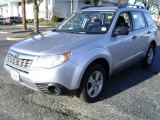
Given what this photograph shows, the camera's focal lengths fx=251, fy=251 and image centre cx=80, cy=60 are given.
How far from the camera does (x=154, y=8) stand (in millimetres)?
61312

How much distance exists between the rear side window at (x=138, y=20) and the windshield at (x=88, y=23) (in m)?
0.92

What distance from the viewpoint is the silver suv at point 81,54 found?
4047 millimetres

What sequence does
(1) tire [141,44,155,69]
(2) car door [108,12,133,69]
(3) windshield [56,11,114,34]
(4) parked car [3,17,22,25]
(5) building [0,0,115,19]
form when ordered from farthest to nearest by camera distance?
(5) building [0,0,115,19] < (4) parked car [3,17,22,25] < (1) tire [141,44,155,69] < (3) windshield [56,11,114,34] < (2) car door [108,12,133,69]

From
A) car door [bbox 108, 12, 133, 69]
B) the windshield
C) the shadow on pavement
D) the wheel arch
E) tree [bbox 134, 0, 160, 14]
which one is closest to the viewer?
the wheel arch

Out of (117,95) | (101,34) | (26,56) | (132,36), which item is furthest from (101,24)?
(26,56)

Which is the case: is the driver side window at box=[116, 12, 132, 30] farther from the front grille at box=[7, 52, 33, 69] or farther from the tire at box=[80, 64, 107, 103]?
the front grille at box=[7, 52, 33, 69]

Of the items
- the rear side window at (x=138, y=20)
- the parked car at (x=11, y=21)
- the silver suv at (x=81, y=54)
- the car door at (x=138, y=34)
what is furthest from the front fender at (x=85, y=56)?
the parked car at (x=11, y=21)

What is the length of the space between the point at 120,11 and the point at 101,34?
41.8 inches

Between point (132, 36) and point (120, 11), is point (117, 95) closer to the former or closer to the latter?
point (132, 36)

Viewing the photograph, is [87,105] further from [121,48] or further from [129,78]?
[129,78]

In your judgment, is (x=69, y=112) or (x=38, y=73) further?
(x=69, y=112)

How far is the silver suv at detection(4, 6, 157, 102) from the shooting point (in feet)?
13.3

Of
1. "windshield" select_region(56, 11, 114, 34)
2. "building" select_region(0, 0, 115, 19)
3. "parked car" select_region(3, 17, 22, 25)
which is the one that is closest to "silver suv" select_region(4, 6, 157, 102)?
"windshield" select_region(56, 11, 114, 34)

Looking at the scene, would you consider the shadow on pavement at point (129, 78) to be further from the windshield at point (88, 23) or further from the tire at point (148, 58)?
the windshield at point (88, 23)
